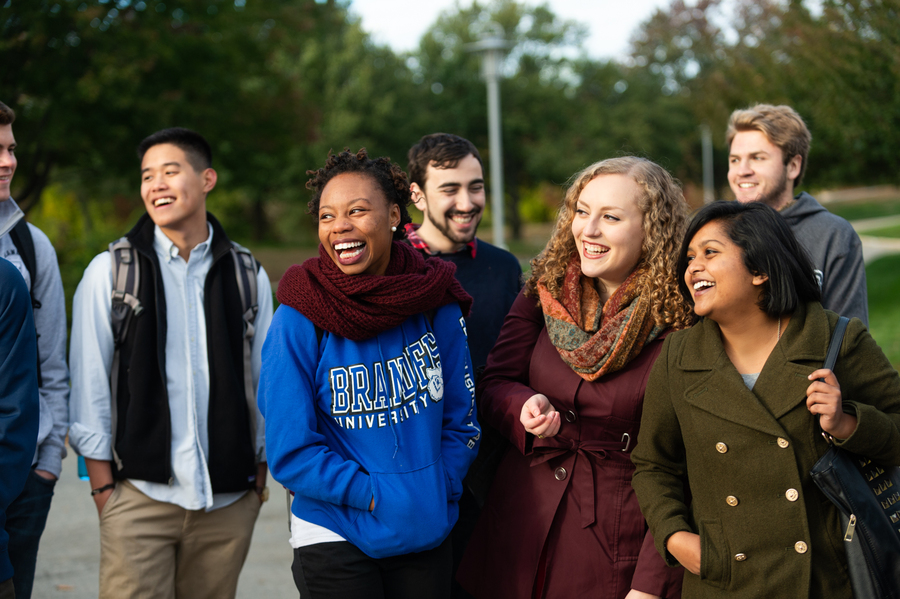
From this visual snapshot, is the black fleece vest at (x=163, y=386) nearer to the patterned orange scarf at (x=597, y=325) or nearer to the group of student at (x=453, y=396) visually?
the group of student at (x=453, y=396)

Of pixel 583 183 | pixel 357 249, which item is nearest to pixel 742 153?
pixel 583 183

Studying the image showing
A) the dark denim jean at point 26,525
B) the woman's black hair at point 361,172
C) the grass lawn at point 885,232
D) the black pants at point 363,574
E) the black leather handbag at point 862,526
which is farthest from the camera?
the grass lawn at point 885,232

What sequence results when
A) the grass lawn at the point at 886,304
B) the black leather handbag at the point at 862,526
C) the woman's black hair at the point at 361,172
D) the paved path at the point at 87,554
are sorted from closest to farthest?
the black leather handbag at the point at 862,526, the woman's black hair at the point at 361,172, the paved path at the point at 87,554, the grass lawn at the point at 886,304

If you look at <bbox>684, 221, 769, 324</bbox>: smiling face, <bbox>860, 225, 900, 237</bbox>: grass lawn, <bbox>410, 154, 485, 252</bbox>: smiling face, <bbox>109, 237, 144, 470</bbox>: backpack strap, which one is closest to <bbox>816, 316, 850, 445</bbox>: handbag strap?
<bbox>684, 221, 769, 324</bbox>: smiling face

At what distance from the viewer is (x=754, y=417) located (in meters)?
2.20

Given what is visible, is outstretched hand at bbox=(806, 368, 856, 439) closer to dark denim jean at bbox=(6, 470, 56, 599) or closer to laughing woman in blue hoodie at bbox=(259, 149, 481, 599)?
laughing woman in blue hoodie at bbox=(259, 149, 481, 599)

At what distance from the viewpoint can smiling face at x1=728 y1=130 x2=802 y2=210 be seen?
3807 mm

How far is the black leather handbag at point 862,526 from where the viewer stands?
206 centimetres

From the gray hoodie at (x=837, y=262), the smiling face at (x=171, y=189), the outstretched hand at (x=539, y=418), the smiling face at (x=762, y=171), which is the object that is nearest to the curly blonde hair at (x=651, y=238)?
the outstretched hand at (x=539, y=418)

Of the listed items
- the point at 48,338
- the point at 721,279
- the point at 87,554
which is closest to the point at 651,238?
the point at 721,279

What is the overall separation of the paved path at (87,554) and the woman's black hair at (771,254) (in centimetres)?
365

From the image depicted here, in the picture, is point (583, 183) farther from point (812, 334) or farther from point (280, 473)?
point (280, 473)

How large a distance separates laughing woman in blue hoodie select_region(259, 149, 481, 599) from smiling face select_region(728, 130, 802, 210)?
77.4 inches

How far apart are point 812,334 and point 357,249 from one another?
1448 mm
